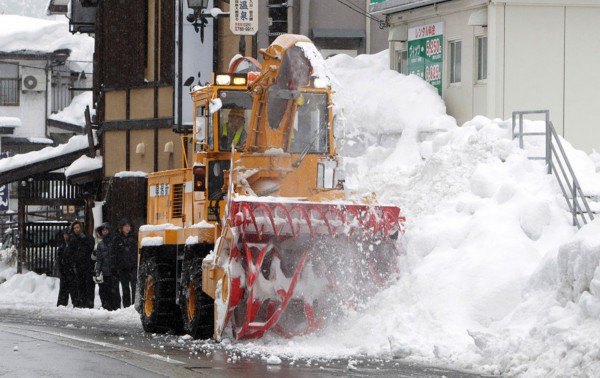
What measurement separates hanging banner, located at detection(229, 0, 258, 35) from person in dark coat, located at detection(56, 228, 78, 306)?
219 inches

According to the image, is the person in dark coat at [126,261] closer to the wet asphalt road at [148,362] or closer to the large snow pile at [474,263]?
the large snow pile at [474,263]

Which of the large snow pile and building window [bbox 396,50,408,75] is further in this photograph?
building window [bbox 396,50,408,75]

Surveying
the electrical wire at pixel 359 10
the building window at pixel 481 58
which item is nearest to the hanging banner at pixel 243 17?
the building window at pixel 481 58

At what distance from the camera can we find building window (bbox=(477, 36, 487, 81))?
22.6m

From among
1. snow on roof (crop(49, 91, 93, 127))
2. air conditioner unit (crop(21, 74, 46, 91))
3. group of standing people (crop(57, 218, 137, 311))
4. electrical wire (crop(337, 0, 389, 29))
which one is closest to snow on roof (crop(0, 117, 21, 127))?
snow on roof (crop(49, 91, 93, 127))

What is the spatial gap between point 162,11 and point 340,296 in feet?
50.7

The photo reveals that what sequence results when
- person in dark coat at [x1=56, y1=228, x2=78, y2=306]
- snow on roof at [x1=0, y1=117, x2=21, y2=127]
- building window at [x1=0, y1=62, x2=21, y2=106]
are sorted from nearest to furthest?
person in dark coat at [x1=56, y1=228, x2=78, y2=306], snow on roof at [x1=0, y1=117, x2=21, y2=127], building window at [x1=0, y1=62, x2=21, y2=106]

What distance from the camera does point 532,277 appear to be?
14.1 m

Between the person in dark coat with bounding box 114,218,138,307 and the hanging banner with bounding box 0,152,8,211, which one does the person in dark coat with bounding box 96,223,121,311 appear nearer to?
the person in dark coat with bounding box 114,218,138,307

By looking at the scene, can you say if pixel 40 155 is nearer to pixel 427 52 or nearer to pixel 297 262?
pixel 427 52

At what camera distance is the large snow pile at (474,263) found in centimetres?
1206

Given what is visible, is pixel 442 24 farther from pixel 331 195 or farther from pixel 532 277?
pixel 532 277

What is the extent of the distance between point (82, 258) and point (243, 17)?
576 cm

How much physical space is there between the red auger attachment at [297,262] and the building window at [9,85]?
37.0 meters
